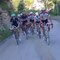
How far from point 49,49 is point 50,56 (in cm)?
145

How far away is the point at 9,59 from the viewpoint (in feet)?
30.2

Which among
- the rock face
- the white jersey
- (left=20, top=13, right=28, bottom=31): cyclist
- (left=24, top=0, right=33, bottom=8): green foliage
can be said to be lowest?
(left=24, top=0, right=33, bottom=8): green foliage

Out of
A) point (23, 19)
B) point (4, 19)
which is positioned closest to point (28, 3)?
point (4, 19)

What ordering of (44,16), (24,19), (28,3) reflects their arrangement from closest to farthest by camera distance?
(44,16)
(24,19)
(28,3)

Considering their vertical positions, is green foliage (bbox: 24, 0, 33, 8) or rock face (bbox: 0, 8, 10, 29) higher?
rock face (bbox: 0, 8, 10, 29)

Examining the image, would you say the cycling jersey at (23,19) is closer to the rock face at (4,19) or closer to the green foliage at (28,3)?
the rock face at (4,19)

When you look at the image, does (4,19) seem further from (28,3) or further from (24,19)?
(28,3)

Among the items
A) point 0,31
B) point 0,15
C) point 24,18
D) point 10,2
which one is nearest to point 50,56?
point 24,18

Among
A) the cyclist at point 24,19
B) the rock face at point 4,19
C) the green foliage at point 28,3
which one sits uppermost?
the cyclist at point 24,19

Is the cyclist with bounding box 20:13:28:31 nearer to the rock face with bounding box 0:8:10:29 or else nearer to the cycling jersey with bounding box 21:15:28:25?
the cycling jersey with bounding box 21:15:28:25

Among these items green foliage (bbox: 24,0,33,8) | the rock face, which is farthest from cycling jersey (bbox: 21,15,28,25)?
green foliage (bbox: 24,0,33,8)

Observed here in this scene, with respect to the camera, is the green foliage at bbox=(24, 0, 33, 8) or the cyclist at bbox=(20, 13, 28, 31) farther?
the green foliage at bbox=(24, 0, 33, 8)

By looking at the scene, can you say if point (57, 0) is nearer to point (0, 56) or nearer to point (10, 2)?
point (10, 2)

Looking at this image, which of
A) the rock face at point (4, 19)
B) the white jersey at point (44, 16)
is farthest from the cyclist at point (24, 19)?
the rock face at point (4, 19)
